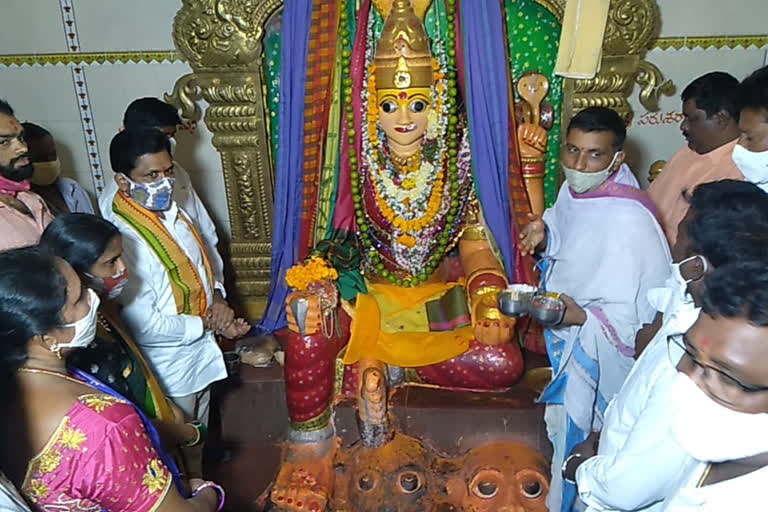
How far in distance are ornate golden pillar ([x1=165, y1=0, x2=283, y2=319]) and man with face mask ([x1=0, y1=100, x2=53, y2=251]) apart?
117 centimetres

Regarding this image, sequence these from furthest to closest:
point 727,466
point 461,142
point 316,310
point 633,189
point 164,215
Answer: point 461,142 → point 316,310 → point 164,215 → point 633,189 → point 727,466

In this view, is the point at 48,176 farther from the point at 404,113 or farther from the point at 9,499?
the point at 9,499

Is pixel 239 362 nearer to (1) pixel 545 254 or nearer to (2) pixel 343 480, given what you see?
(2) pixel 343 480

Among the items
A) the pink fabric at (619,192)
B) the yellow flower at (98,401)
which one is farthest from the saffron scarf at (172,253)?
the pink fabric at (619,192)

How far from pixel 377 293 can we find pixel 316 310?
533mm

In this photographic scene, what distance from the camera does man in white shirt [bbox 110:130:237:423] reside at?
2561 millimetres

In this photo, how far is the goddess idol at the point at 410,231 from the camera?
2.97m

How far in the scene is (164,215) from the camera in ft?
8.96

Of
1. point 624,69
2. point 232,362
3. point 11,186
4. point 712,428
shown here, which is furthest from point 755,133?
point 11,186

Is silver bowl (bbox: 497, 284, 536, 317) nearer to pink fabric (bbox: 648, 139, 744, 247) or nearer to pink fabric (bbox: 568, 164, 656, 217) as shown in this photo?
pink fabric (bbox: 568, 164, 656, 217)

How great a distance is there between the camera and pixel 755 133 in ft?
7.14

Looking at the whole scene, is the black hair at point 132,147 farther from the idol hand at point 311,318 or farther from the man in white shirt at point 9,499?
the man in white shirt at point 9,499

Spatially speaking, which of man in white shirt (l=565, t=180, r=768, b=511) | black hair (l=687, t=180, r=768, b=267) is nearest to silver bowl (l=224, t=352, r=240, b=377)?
man in white shirt (l=565, t=180, r=768, b=511)

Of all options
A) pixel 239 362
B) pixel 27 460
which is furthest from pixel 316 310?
pixel 27 460
